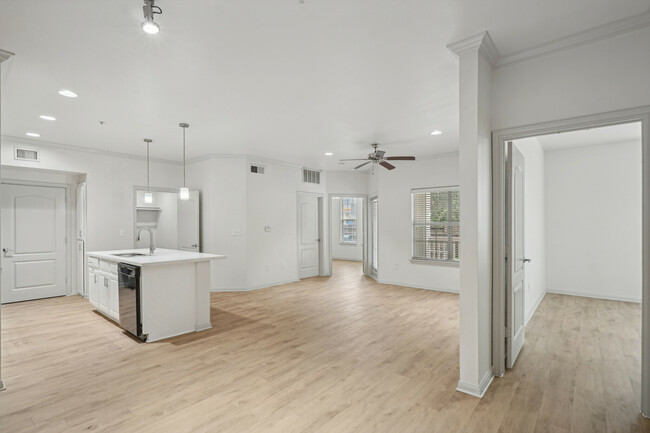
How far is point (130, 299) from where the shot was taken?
3980mm

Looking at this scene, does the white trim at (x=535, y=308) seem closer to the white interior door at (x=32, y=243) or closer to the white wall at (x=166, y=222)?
the white wall at (x=166, y=222)

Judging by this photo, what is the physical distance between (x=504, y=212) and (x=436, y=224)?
3839mm

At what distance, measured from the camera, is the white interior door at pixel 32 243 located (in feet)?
18.6

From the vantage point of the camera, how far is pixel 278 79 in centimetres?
323

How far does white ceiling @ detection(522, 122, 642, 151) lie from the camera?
4.93 metres

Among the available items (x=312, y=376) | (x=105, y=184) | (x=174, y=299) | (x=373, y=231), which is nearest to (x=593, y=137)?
(x=373, y=231)

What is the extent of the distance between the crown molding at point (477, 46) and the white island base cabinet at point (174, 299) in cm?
374

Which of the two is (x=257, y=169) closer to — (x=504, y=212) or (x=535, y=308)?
(x=504, y=212)

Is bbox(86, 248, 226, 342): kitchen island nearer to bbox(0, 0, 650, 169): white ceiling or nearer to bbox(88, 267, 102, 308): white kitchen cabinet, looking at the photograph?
bbox(88, 267, 102, 308): white kitchen cabinet

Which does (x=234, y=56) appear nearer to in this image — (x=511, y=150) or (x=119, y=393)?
(x=511, y=150)

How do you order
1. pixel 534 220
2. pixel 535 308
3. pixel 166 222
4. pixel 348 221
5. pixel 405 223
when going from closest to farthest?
pixel 534 220 → pixel 535 308 → pixel 405 223 → pixel 166 222 → pixel 348 221

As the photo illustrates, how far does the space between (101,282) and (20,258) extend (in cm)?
230

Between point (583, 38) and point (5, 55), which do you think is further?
point (5, 55)

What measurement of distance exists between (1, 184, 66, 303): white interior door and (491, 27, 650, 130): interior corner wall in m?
7.36
